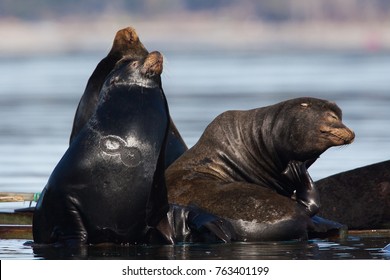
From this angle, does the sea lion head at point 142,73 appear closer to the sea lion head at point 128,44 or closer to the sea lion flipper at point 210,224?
the sea lion flipper at point 210,224

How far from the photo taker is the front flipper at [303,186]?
1377cm

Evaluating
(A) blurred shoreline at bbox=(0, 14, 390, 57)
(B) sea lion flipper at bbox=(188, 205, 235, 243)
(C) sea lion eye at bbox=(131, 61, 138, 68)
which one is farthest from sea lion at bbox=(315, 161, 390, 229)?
(A) blurred shoreline at bbox=(0, 14, 390, 57)

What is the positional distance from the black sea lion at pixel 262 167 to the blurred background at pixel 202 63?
15.0 feet

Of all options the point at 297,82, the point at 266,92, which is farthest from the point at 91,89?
the point at 297,82

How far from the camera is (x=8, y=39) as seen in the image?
4830 inches

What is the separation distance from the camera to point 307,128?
13.8 m

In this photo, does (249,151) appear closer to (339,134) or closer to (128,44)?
(339,134)

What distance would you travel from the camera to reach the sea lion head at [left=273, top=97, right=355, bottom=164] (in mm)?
13773

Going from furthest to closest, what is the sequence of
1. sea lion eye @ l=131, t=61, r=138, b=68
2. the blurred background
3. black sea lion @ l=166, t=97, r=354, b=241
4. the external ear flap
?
1. the blurred background
2. black sea lion @ l=166, t=97, r=354, b=241
3. sea lion eye @ l=131, t=61, r=138, b=68
4. the external ear flap

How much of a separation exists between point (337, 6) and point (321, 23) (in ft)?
26.6

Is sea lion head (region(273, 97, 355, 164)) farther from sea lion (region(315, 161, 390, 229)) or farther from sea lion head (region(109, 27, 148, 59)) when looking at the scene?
sea lion head (region(109, 27, 148, 59))

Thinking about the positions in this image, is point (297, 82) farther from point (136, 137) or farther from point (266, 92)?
point (136, 137)

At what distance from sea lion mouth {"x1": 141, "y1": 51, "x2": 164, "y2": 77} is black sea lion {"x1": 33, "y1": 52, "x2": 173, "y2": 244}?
11mm

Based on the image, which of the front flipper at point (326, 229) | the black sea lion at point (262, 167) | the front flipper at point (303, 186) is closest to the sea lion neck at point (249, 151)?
the black sea lion at point (262, 167)
